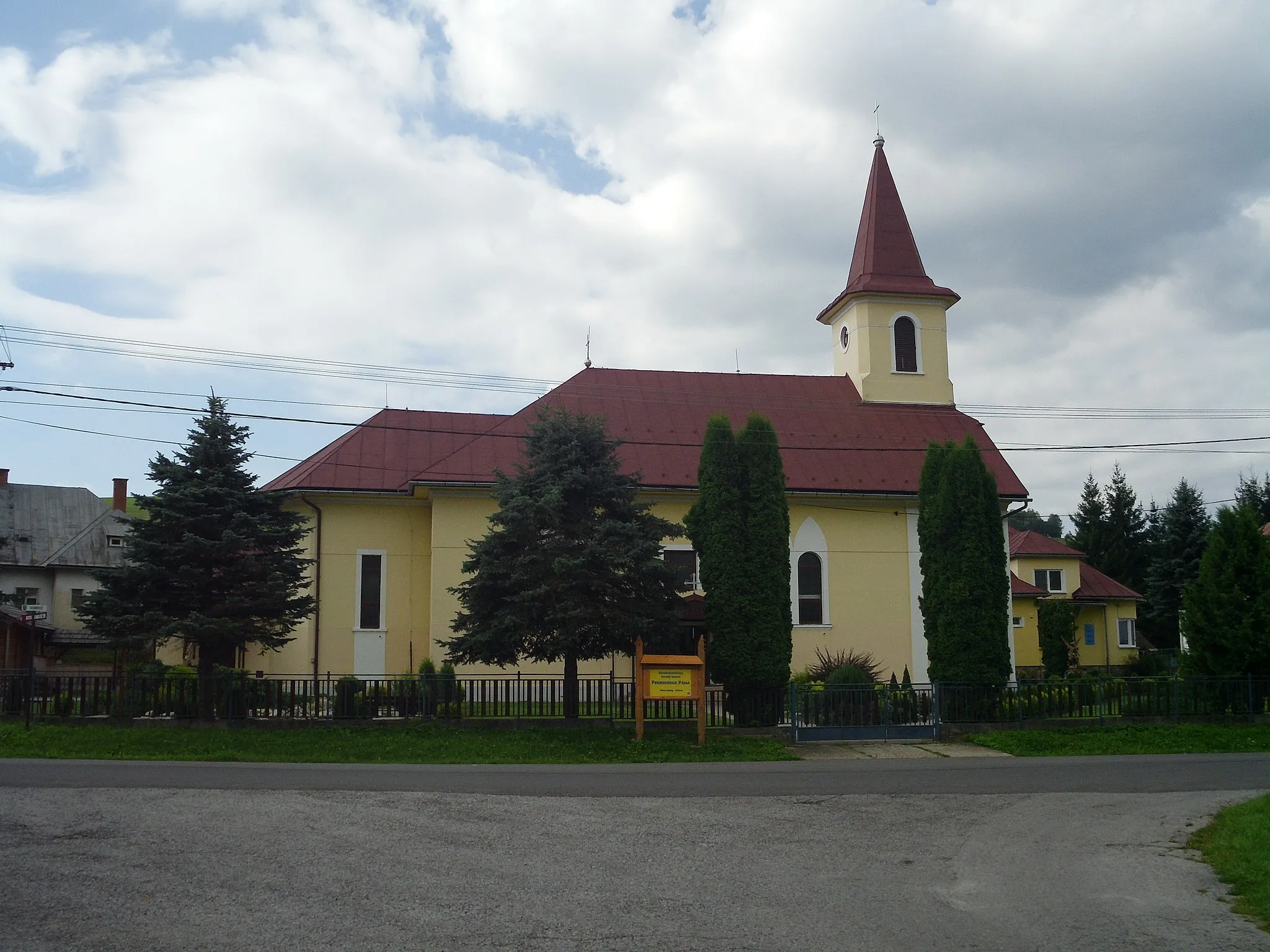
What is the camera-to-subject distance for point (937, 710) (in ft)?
66.2

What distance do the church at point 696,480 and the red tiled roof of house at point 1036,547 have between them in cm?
1522

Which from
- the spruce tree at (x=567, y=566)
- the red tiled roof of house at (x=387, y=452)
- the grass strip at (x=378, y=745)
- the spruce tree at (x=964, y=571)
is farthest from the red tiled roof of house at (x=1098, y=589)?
the grass strip at (x=378, y=745)

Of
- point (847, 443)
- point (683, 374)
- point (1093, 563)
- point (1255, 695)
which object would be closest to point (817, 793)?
point (1255, 695)

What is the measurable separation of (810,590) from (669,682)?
510 inches

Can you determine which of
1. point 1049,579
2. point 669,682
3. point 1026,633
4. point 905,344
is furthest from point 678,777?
point 1049,579

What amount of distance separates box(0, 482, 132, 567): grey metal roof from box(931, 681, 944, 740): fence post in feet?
123

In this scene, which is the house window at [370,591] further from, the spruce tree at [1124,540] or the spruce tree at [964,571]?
the spruce tree at [1124,540]

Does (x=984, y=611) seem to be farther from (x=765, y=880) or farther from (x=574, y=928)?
(x=574, y=928)

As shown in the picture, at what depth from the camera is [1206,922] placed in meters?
7.49

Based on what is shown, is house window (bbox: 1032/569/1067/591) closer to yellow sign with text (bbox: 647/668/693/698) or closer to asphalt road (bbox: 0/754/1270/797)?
asphalt road (bbox: 0/754/1270/797)

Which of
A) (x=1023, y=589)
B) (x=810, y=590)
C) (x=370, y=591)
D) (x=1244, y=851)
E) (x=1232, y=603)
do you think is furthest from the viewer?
(x=1023, y=589)

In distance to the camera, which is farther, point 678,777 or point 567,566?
point 567,566

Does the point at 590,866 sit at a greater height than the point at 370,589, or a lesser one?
lesser

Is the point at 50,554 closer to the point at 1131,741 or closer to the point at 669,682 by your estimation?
the point at 669,682
